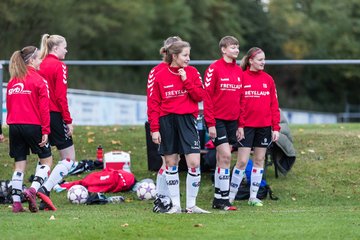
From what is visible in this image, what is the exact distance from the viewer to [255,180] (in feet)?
44.5

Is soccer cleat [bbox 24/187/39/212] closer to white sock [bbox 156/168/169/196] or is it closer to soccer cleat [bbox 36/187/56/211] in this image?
soccer cleat [bbox 36/187/56/211]

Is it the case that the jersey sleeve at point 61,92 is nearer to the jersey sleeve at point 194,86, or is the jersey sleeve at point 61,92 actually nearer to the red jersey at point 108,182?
the jersey sleeve at point 194,86

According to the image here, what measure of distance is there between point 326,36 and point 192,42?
31.9ft

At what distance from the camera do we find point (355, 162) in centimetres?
1686

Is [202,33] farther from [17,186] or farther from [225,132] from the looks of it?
[17,186]

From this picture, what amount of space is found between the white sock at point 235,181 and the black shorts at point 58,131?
7.74ft

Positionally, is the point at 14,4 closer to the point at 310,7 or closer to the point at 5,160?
the point at 310,7

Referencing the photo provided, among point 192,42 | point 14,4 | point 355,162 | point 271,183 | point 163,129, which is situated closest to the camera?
point 163,129

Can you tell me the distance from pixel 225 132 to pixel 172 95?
1.19m

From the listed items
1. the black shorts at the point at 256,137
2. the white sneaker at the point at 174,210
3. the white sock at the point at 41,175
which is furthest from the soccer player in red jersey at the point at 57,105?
the black shorts at the point at 256,137

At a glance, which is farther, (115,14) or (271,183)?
(115,14)

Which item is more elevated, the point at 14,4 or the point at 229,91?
the point at 14,4

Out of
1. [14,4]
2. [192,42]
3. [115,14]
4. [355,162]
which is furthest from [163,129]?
[192,42]

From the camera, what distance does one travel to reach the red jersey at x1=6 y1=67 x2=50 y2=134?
1202cm
